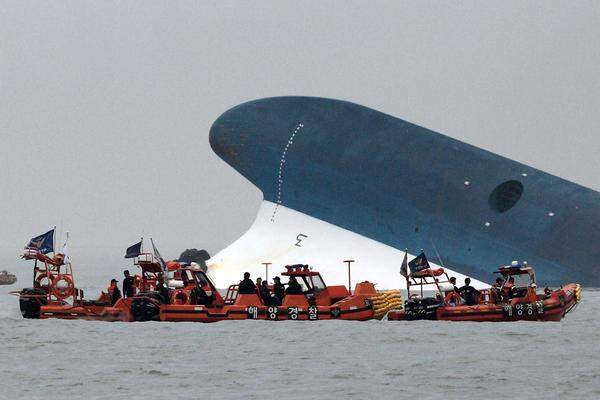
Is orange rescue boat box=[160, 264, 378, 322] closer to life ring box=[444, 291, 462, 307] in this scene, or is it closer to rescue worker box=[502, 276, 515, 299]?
life ring box=[444, 291, 462, 307]

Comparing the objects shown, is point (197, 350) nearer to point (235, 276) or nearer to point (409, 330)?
point (409, 330)

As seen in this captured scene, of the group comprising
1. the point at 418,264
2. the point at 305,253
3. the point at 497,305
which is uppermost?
the point at 305,253

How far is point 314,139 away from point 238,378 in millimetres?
35458

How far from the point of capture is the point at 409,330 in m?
43.8

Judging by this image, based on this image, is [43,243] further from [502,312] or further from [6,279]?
[6,279]

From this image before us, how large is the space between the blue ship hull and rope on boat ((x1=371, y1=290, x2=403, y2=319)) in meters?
15.2

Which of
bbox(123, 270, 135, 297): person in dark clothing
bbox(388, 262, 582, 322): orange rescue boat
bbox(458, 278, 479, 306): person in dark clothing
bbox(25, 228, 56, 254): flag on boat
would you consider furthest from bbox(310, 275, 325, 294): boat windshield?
bbox(25, 228, 56, 254): flag on boat

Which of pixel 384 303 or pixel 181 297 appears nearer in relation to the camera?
pixel 181 297

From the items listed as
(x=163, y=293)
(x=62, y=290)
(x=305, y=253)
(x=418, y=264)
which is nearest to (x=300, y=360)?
(x=418, y=264)

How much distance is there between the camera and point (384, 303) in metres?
45.9

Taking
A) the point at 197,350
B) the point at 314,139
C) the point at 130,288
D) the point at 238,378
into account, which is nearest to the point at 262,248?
the point at 314,139

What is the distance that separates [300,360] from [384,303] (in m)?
10.9

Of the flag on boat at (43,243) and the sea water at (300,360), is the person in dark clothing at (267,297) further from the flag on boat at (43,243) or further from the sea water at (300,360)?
the flag on boat at (43,243)

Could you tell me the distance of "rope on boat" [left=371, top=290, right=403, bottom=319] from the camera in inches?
1773
